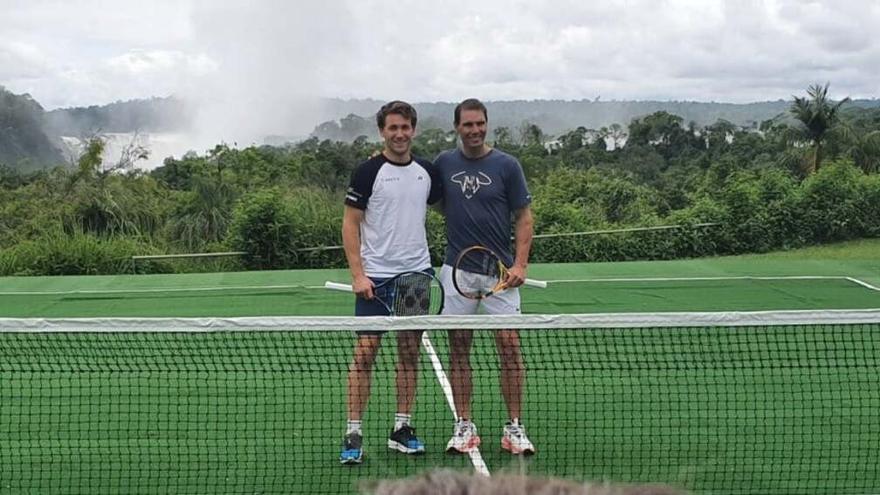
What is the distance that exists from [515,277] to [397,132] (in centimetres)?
99

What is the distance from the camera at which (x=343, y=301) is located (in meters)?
12.1

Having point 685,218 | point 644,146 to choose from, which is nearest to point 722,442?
point 685,218

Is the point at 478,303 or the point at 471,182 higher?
the point at 471,182

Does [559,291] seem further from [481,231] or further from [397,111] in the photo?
[397,111]

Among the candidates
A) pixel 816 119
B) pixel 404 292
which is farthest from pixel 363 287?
pixel 816 119

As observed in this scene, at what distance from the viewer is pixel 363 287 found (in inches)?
218

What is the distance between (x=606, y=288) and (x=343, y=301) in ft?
10.7

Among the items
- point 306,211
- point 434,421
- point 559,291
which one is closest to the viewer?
point 434,421

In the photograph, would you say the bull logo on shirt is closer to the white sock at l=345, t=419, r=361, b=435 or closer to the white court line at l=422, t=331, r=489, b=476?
the white court line at l=422, t=331, r=489, b=476

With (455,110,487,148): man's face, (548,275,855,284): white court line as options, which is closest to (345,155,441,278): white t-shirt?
(455,110,487,148): man's face

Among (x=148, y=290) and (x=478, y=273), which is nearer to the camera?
(x=478, y=273)

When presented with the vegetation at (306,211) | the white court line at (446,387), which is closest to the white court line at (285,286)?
the vegetation at (306,211)

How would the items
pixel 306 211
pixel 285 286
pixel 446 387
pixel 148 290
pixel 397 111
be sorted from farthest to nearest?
1. pixel 306 211
2. pixel 285 286
3. pixel 148 290
4. pixel 446 387
5. pixel 397 111

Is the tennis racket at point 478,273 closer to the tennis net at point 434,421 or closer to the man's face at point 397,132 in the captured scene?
the tennis net at point 434,421
